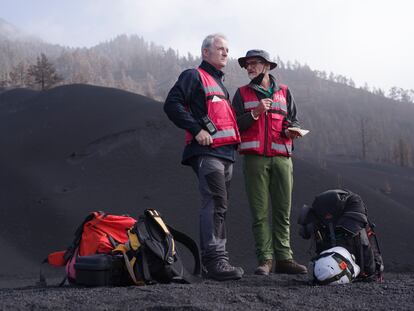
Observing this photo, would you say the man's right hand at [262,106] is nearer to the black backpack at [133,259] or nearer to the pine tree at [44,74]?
the black backpack at [133,259]

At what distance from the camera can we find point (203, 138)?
4.00 meters

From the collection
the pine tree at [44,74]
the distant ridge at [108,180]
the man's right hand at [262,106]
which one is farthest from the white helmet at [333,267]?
the pine tree at [44,74]

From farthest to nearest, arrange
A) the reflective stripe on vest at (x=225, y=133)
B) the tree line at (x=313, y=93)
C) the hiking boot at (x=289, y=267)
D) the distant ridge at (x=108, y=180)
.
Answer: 1. the tree line at (x=313, y=93)
2. the distant ridge at (x=108, y=180)
3. the hiking boot at (x=289, y=267)
4. the reflective stripe on vest at (x=225, y=133)

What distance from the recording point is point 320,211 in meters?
3.95

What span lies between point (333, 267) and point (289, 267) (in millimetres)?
1084

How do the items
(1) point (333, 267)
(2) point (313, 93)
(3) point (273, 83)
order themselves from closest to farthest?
(1) point (333, 267) < (3) point (273, 83) < (2) point (313, 93)

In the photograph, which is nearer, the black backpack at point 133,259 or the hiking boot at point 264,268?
the black backpack at point 133,259

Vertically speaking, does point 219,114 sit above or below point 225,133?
above

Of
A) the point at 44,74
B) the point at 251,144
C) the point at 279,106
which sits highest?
the point at 44,74

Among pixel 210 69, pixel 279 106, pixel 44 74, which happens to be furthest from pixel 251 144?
pixel 44 74

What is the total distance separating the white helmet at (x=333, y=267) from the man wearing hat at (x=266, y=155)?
0.96 m

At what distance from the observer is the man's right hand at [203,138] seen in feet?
13.1

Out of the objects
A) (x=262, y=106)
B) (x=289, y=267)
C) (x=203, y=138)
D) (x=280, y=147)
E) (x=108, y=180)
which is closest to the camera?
(x=203, y=138)

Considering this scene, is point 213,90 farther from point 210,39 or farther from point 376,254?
point 376,254
